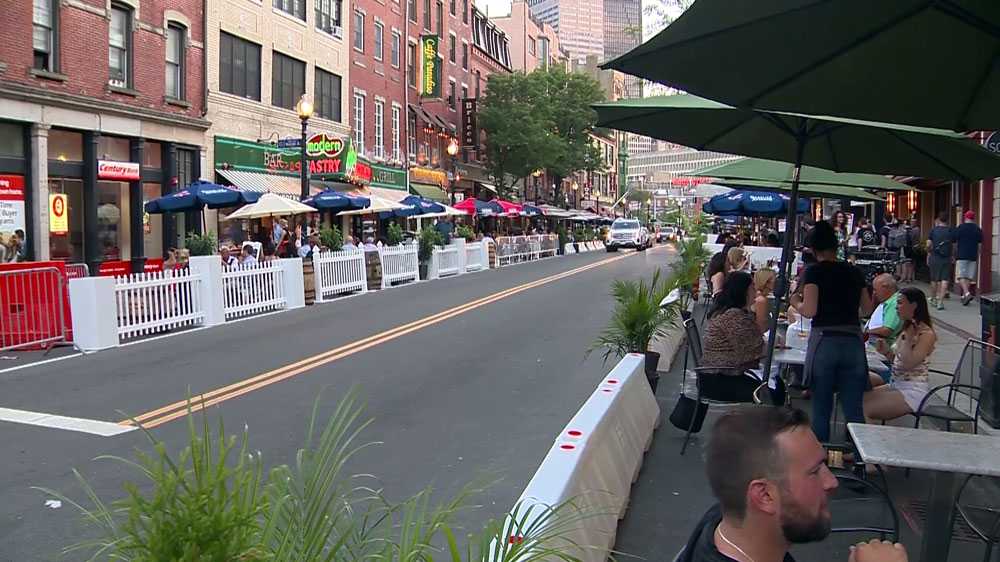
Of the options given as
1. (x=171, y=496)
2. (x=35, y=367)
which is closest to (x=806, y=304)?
(x=171, y=496)

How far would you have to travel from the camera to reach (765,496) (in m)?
2.29

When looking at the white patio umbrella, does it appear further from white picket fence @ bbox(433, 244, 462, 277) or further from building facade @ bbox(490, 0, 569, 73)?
building facade @ bbox(490, 0, 569, 73)

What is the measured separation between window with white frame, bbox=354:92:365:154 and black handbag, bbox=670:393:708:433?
30.6 metres

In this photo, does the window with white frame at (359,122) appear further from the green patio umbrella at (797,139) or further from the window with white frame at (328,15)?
the green patio umbrella at (797,139)

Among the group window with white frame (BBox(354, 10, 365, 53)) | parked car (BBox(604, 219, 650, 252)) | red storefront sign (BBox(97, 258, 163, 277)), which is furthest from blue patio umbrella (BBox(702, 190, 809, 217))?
parked car (BBox(604, 219, 650, 252))

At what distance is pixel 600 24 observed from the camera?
617ft

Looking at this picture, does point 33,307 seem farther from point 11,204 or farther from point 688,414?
point 688,414

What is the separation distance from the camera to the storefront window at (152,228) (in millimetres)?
23453

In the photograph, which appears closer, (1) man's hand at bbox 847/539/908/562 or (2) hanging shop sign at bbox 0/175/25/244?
(1) man's hand at bbox 847/539/908/562

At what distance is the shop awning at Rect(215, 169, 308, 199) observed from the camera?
85.7 feet

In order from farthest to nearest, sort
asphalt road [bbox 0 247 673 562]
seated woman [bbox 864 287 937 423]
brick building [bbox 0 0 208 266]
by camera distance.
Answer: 1. brick building [bbox 0 0 208 266]
2. seated woman [bbox 864 287 937 423]
3. asphalt road [bbox 0 247 673 562]

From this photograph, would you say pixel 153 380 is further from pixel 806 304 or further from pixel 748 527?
pixel 748 527

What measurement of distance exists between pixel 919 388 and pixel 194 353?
933cm

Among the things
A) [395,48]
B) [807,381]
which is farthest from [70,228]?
[395,48]
